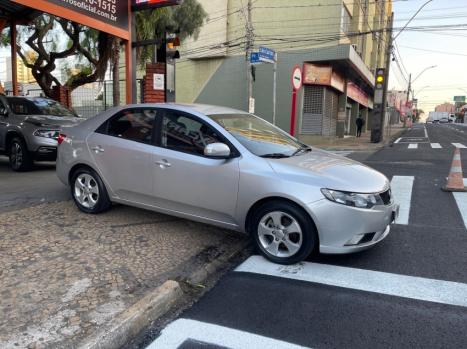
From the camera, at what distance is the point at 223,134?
4.50 meters

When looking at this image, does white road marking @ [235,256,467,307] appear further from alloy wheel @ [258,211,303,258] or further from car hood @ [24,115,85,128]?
car hood @ [24,115,85,128]

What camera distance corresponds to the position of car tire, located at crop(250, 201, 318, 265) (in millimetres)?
4004

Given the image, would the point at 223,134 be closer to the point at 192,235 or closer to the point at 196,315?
the point at 192,235

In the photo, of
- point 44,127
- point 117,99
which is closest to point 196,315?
point 44,127

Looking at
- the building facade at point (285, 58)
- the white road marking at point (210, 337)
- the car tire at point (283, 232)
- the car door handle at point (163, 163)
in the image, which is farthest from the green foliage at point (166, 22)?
the white road marking at point (210, 337)

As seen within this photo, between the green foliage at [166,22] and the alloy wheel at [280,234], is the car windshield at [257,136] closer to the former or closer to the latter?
the alloy wheel at [280,234]

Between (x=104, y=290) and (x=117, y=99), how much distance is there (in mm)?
13102

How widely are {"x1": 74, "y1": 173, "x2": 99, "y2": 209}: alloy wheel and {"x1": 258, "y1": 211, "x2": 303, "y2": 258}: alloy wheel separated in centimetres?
248

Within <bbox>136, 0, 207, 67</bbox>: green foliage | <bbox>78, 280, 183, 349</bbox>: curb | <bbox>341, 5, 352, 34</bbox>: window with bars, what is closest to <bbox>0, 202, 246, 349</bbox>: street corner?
<bbox>78, 280, 183, 349</bbox>: curb

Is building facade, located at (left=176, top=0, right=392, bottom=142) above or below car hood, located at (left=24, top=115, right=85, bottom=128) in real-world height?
above

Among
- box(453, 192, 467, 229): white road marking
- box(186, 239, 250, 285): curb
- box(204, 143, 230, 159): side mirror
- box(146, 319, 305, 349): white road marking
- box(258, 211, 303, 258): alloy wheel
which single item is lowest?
box(146, 319, 305, 349): white road marking

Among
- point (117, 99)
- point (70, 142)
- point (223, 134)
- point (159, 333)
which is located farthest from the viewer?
point (117, 99)

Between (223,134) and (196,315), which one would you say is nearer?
(196,315)

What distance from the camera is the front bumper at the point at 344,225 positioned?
152 inches
